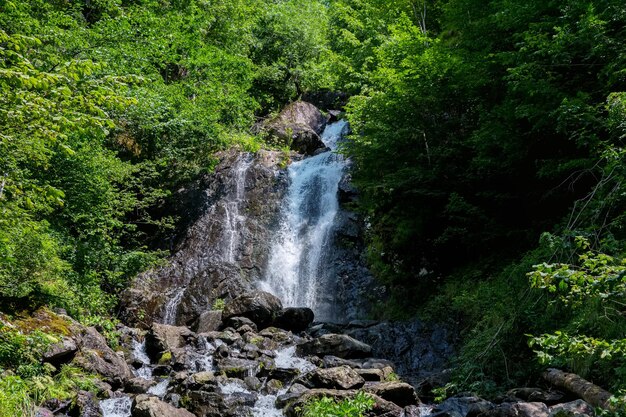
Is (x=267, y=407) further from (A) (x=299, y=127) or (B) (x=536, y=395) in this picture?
(A) (x=299, y=127)

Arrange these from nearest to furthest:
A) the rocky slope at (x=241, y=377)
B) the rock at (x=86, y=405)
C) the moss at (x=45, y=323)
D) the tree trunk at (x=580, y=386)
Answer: the tree trunk at (x=580, y=386)
the rocky slope at (x=241, y=377)
the rock at (x=86, y=405)
the moss at (x=45, y=323)

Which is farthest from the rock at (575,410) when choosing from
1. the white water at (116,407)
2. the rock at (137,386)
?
the rock at (137,386)

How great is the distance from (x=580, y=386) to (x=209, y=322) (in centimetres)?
992

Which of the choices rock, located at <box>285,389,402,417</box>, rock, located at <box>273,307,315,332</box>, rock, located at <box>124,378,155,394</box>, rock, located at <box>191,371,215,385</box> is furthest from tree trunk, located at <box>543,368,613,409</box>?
rock, located at <box>273,307,315,332</box>

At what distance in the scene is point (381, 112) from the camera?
41.1 ft

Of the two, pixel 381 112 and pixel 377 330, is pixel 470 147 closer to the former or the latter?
pixel 381 112

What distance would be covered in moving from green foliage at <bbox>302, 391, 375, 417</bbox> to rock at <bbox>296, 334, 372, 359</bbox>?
3080 mm

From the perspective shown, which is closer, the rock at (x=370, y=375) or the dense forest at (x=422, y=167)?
the dense forest at (x=422, y=167)

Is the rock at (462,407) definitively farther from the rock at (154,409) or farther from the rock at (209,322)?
the rock at (209,322)

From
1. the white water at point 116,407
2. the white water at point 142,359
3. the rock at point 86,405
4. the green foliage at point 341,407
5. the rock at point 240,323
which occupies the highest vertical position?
the green foliage at point 341,407

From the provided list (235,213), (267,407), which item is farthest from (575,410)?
(235,213)

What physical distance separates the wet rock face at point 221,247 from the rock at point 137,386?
543cm

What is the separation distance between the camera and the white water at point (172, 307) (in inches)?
599

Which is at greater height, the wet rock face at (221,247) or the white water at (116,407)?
the wet rock face at (221,247)
